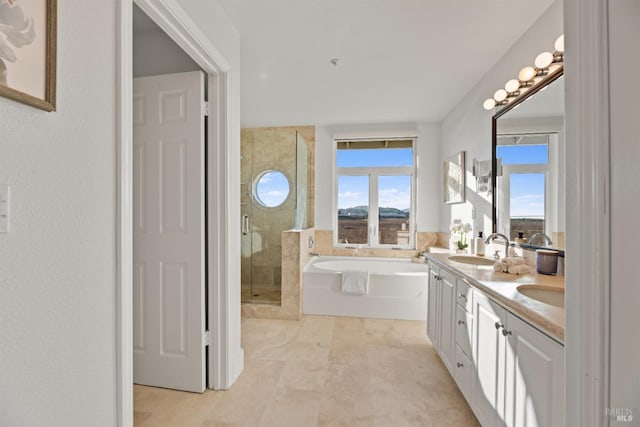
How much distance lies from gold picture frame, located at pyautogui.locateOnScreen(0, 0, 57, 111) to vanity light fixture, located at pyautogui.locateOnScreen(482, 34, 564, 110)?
239cm

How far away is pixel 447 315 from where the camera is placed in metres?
2.07

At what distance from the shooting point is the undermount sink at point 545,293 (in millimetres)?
1416

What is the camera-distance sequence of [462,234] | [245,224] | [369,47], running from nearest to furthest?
[369,47]
[462,234]
[245,224]

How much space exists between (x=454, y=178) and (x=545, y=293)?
90.5 inches

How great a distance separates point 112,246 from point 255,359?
5.63 ft

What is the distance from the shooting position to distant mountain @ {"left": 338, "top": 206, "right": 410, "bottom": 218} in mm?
4383

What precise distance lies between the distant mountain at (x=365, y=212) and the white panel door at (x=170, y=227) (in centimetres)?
286

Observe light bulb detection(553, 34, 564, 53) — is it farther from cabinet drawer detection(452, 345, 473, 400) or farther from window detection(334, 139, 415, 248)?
window detection(334, 139, 415, 248)

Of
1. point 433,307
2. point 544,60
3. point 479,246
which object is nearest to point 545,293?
point 433,307

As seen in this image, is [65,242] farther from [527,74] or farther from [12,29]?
[527,74]

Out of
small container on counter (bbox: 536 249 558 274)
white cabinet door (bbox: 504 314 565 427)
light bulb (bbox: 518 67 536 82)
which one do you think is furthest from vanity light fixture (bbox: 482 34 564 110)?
white cabinet door (bbox: 504 314 565 427)

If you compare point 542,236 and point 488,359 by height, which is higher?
point 542,236

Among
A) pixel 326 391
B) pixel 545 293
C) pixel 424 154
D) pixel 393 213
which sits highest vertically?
pixel 424 154

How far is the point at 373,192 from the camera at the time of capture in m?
4.39
